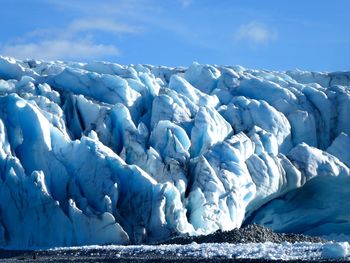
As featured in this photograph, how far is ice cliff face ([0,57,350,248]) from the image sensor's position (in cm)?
2023

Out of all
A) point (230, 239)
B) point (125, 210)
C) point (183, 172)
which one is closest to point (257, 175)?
point (183, 172)

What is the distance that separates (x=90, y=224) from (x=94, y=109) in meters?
5.54

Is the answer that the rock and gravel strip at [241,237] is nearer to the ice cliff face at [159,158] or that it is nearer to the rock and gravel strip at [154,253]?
the rock and gravel strip at [154,253]

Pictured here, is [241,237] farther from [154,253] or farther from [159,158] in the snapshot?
[159,158]

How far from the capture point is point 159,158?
22203mm

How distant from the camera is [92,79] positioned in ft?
85.6

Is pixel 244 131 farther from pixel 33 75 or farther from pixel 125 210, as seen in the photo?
pixel 33 75

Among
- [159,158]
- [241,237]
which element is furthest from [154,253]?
[159,158]

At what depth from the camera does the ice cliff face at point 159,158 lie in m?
20.2

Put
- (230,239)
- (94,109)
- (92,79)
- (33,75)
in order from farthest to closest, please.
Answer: (33,75)
(92,79)
(94,109)
(230,239)

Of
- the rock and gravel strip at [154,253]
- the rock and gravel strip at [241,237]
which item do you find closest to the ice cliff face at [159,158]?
the rock and gravel strip at [154,253]

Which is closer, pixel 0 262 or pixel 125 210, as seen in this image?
pixel 0 262

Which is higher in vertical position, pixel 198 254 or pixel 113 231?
pixel 198 254

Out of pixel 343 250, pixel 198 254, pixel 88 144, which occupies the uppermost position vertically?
pixel 343 250
